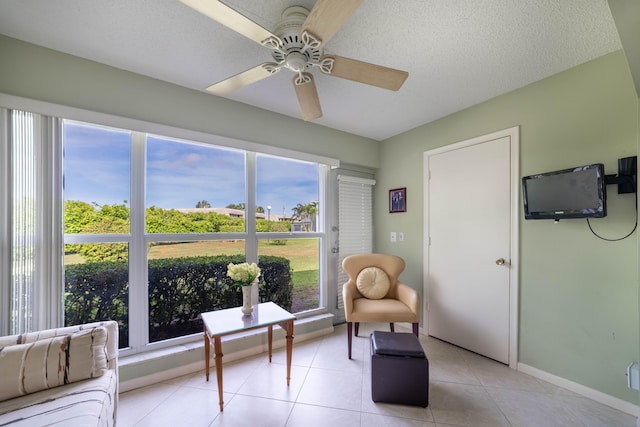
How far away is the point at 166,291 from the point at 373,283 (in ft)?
6.71

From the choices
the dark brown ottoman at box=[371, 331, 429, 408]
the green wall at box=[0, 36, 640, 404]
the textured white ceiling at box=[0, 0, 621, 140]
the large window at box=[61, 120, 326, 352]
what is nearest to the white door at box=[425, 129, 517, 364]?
the green wall at box=[0, 36, 640, 404]

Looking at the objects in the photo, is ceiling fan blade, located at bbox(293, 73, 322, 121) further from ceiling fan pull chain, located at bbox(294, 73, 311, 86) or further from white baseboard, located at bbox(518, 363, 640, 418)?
white baseboard, located at bbox(518, 363, 640, 418)

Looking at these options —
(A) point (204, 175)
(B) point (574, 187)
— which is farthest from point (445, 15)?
(A) point (204, 175)

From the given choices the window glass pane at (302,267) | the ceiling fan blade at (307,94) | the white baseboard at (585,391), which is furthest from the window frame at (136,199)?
the white baseboard at (585,391)

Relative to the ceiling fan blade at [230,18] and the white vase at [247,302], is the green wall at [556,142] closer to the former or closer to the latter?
the ceiling fan blade at [230,18]

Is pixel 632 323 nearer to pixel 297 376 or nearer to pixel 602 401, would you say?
pixel 602 401

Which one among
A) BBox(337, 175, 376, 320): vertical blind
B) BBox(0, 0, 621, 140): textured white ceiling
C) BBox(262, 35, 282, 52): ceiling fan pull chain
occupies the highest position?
BBox(0, 0, 621, 140): textured white ceiling

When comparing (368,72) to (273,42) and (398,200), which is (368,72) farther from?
(398,200)

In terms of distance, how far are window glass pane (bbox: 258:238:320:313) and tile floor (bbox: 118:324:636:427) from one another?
32.4 inches

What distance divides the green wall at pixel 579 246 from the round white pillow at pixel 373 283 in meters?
1.20

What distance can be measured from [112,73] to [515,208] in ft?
11.4

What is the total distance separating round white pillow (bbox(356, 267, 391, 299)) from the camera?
2.78 meters

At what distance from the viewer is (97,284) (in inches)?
77.5

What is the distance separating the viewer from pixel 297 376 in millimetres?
2102
